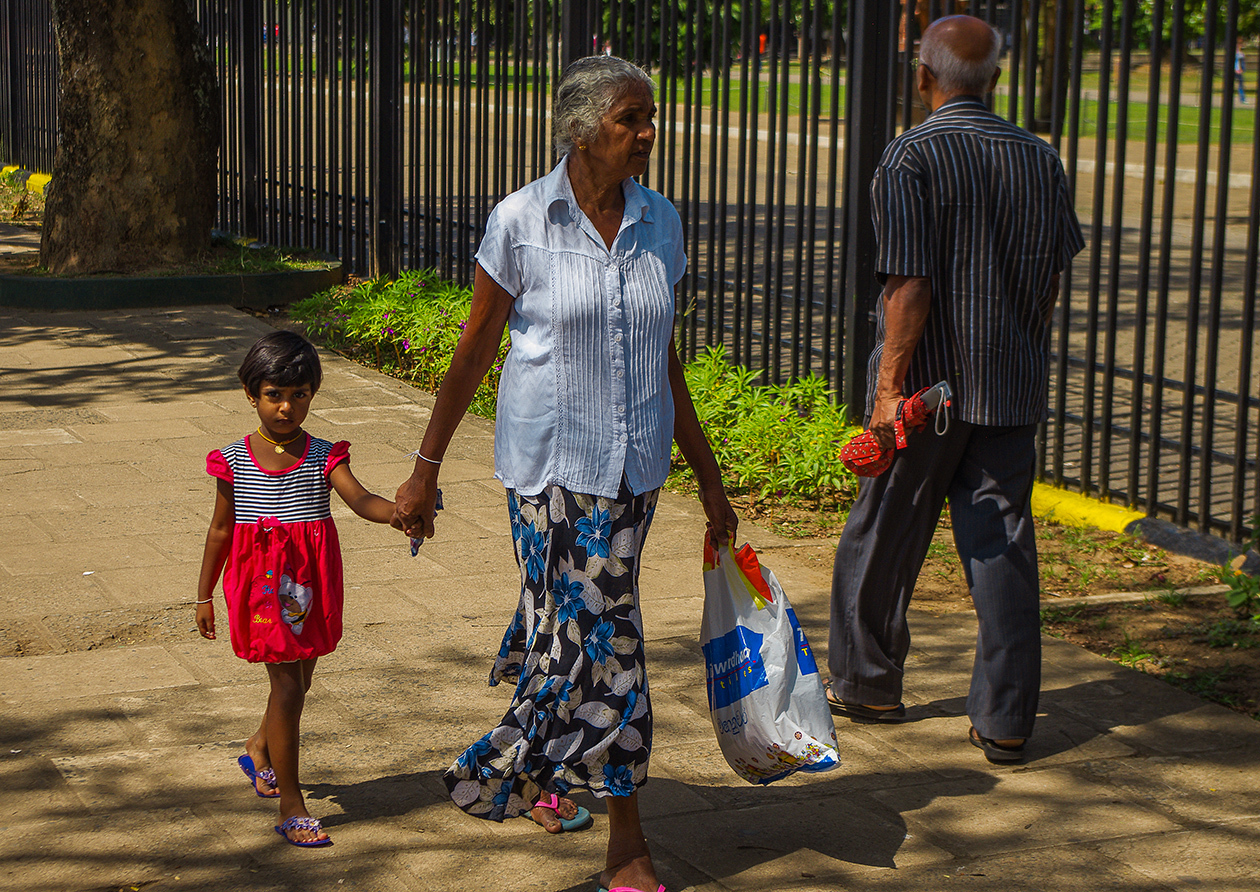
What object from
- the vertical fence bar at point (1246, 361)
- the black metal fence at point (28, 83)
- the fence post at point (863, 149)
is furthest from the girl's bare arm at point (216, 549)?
the black metal fence at point (28, 83)

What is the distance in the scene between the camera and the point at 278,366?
3188 mm

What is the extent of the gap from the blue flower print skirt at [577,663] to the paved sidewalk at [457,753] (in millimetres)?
274

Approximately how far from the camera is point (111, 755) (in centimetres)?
372

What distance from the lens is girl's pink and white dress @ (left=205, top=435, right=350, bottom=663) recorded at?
3.19 m

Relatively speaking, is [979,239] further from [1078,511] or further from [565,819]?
[1078,511]

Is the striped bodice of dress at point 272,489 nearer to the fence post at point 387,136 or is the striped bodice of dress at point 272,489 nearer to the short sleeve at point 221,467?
the short sleeve at point 221,467

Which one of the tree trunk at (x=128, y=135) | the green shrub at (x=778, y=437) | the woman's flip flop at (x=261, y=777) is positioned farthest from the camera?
the tree trunk at (x=128, y=135)

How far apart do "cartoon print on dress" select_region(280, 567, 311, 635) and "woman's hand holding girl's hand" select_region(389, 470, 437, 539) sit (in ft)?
0.84

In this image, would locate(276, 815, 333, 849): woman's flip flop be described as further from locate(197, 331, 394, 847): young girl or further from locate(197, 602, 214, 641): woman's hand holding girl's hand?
locate(197, 602, 214, 641): woman's hand holding girl's hand

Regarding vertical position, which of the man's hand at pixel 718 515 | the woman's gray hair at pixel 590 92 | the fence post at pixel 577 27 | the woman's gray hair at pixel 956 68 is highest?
the fence post at pixel 577 27

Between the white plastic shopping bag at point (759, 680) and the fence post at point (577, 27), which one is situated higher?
the fence post at point (577, 27)

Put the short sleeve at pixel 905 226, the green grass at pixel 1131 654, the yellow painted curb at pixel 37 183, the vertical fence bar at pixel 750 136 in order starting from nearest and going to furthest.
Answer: the short sleeve at pixel 905 226 → the green grass at pixel 1131 654 → the vertical fence bar at pixel 750 136 → the yellow painted curb at pixel 37 183

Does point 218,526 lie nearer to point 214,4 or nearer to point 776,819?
point 776,819

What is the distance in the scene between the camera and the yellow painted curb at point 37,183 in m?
15.8
